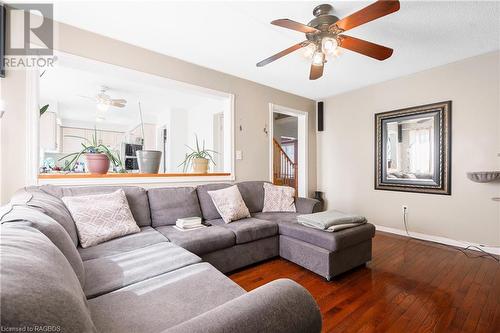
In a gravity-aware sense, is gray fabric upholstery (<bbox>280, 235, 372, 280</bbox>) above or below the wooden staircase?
below

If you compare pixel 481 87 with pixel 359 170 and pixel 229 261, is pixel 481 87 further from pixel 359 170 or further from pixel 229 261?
pixel 229 261

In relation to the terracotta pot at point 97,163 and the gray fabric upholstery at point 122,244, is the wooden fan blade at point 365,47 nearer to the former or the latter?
the gray fabric upholstery at point 122,244

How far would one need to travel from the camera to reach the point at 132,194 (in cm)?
231

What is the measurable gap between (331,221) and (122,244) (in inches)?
71.1

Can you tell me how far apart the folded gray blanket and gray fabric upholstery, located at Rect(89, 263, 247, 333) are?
4.09 feet

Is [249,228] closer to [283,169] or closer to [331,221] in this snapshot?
[331,221]

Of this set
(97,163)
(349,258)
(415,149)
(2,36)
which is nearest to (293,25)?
(349,258)

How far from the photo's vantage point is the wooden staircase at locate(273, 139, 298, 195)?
5504 millimetres

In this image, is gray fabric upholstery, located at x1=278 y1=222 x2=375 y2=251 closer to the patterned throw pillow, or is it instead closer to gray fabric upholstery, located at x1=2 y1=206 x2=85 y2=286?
the patterned throw pillow

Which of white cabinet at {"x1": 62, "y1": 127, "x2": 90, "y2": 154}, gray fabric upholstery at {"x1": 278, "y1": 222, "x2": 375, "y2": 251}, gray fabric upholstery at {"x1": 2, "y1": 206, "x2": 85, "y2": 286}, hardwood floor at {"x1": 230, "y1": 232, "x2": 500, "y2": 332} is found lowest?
hardwood floor at {"x1": 230, "y1": 232, "x2": 500, "y2": 332}

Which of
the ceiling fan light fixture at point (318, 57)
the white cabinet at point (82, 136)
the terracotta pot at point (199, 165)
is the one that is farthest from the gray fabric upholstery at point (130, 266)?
the white cabinet at point (82, 136)

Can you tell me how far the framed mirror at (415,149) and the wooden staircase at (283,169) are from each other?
2.13m

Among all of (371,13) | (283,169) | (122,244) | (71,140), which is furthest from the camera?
(71,140)

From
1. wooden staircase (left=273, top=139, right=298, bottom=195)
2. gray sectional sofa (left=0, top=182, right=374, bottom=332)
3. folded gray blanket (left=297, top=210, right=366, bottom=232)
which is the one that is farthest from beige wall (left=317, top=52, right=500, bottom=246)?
folded gray blanket (left=297, top=210, right=366, bottom=232)
